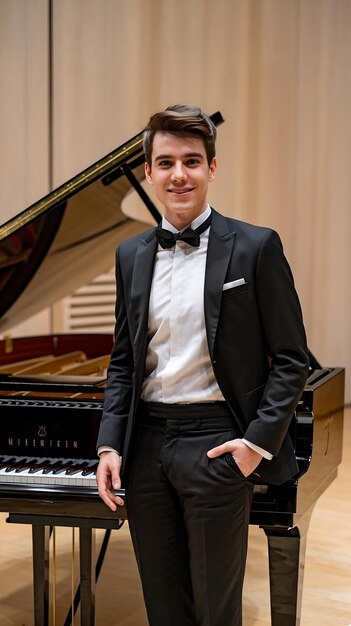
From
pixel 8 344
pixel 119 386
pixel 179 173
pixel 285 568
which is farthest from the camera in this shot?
pixel 8 344

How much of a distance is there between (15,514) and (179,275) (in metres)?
0.97

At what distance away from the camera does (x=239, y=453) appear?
5.78ft

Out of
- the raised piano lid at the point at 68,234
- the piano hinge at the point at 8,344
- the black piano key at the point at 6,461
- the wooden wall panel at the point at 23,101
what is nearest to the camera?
the black piano key at the point at 6,461

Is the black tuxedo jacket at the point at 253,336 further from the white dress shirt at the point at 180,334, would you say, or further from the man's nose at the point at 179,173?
the man's nose at the point at 179,173

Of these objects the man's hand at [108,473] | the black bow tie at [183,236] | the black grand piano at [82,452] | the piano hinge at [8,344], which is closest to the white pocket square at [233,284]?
the black bow tie at [183,236]

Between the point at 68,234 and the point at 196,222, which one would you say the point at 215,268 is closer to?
the point at 196,222

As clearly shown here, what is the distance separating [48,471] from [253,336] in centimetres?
89

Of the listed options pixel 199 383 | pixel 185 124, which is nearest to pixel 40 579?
pixel 199 383

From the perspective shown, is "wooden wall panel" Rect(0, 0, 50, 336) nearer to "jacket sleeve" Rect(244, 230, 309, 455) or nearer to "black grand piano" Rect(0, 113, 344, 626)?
"black grand piano" Rect(0, 113, 344, 626)

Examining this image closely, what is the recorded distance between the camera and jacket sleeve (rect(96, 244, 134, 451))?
1934 mm

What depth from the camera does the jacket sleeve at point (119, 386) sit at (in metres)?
1.93

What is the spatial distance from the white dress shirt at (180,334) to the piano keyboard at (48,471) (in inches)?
22.9

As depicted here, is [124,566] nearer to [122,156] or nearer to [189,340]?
[122,156]

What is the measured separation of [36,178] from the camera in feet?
20.5
